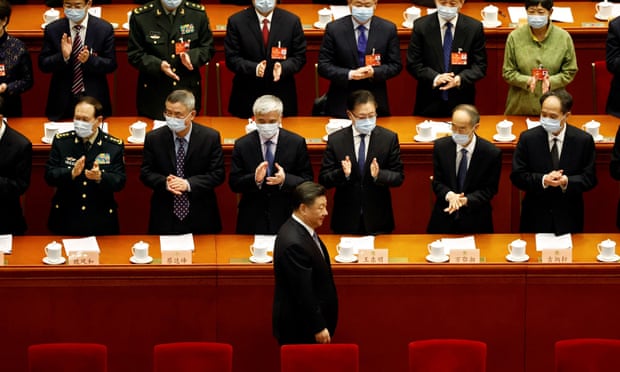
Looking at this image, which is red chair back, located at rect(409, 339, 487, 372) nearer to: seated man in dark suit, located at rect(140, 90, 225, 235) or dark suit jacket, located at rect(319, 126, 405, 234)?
dark suit jacket, located at rect(319, 126, 405, 234)

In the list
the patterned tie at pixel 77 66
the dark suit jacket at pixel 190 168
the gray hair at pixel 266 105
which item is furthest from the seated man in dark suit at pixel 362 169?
the patterned tie at pixel 77 66

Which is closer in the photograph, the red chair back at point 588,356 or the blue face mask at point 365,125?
the red chair back at point 588,356

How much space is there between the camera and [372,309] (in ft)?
26.5

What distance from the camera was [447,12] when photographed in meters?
9.70

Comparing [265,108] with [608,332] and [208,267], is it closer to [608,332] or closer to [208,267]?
[208,267]

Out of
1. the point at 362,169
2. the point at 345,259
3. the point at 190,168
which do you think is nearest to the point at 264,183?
the point at 190,168

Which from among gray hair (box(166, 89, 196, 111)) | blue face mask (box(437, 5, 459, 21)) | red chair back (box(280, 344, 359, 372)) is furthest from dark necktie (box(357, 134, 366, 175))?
red chair back (box(280, 344, 359, 372))

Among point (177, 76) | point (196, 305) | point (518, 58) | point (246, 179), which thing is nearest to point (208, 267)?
point (196, 305)

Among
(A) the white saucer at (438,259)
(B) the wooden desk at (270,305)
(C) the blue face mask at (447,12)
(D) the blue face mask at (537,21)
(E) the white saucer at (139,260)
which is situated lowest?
(B) the wooden desk at (270,305)

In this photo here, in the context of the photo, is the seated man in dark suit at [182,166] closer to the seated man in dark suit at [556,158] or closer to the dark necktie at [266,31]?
the dark necktie at [266,31]

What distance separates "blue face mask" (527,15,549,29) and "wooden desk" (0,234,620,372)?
7.00 feet

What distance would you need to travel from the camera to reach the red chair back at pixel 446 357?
276 inches

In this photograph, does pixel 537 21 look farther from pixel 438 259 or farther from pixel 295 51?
pixel 438 259

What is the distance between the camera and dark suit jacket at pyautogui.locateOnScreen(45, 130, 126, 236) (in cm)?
857
